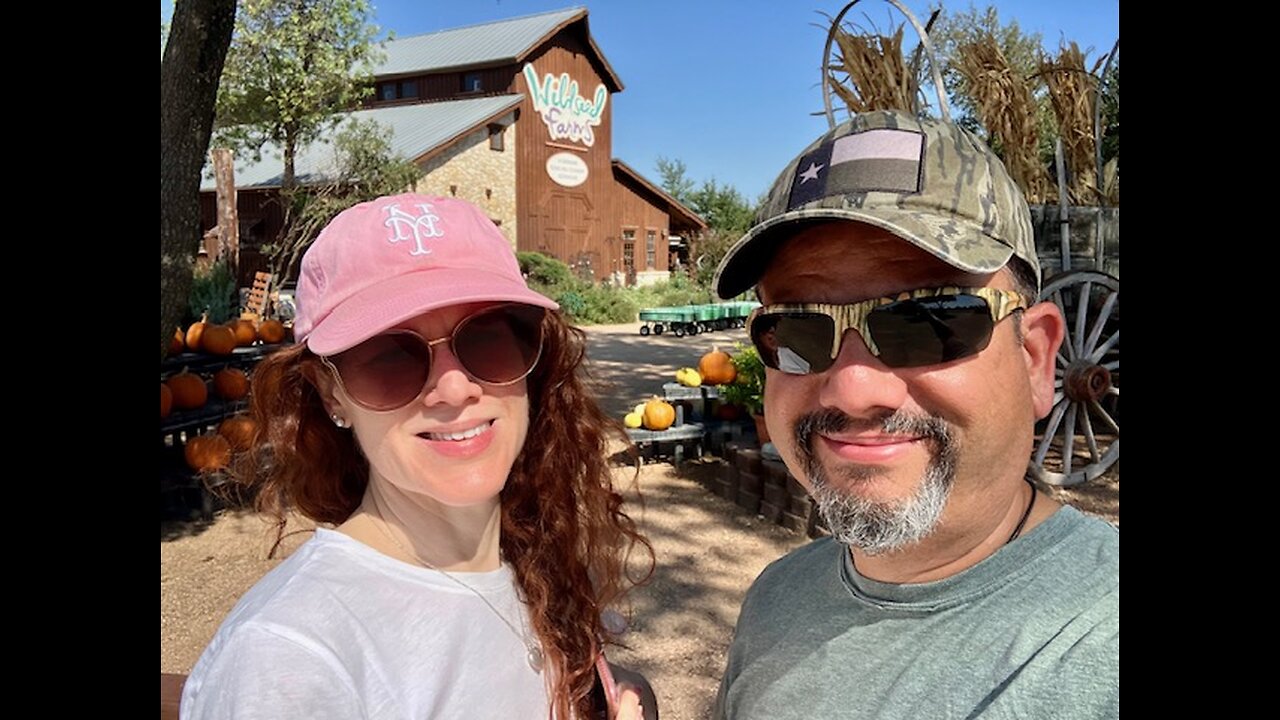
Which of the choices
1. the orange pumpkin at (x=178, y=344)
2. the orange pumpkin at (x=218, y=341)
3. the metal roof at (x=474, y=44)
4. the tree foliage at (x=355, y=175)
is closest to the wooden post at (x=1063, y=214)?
the orange pumpkin at (x=218, y=341)

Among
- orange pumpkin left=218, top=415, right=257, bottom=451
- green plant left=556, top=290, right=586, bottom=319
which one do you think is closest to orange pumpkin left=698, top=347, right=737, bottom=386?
orange pumpkin left=218, top=415, right=257, bottom=451

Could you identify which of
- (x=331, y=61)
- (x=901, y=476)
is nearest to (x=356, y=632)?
(x=901, y=476)

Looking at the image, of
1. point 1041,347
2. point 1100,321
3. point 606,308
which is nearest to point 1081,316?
point 1100,321

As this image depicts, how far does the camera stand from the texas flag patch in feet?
3.96

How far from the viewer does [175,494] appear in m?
5.62

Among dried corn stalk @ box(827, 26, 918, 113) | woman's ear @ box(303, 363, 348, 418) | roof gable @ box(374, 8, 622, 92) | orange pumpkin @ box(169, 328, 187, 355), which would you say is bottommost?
woman's ear @ box(303, 363, 348, 418)

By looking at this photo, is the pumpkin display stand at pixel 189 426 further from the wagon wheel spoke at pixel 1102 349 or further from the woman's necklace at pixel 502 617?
the wagon wheel spoke at pixel 1102 349

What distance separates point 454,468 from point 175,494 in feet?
17.2

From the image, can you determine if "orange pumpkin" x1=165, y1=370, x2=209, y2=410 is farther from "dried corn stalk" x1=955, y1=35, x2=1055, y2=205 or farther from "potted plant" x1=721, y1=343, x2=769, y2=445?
"dried corn stalk" x1=955, y1=35, x2=1055, y2=205

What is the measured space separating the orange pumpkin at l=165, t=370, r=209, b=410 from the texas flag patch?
5819 mm
